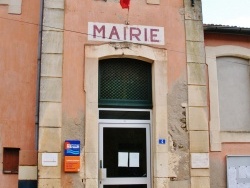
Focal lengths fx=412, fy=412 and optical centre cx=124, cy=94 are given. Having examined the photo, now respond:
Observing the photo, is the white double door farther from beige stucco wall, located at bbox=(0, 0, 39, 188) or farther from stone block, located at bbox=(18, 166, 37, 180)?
beige stucco wall, located at bbox=(0, 0, 39, 188)

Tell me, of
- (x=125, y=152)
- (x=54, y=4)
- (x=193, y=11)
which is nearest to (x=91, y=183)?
(x=125, y=152)

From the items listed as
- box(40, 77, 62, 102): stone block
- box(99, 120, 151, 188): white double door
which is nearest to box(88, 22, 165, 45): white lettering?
box(40, 77, 62, 102): stone block

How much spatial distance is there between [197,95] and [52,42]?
3387 mm

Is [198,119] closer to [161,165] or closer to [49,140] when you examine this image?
[161,165]

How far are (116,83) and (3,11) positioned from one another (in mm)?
2988

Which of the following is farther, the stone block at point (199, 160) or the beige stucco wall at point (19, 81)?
the stone block at point (199, 160)

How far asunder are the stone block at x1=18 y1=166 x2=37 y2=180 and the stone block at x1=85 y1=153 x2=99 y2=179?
1.11m

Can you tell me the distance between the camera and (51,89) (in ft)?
27.9

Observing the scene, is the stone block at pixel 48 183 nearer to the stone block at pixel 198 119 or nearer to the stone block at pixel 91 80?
the stone block at pixel 91 80

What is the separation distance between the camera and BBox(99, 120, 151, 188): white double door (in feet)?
28.8

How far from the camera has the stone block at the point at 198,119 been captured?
9047mm

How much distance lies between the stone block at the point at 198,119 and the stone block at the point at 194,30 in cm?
164

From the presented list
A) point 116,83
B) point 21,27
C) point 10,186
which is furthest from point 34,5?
point 10,186

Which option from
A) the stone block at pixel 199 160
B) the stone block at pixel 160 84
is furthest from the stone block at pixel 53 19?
the stone block at pixel 199 160
